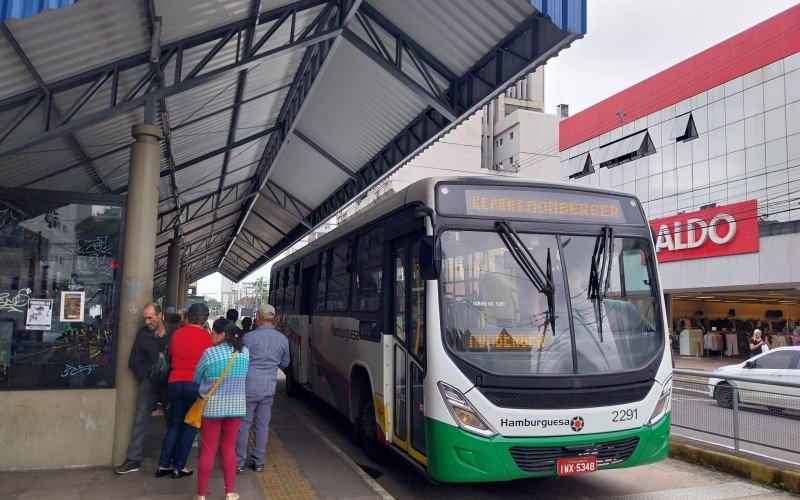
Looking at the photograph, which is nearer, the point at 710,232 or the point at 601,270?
the point at 601,270

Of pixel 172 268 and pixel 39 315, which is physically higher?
pixel 172 268

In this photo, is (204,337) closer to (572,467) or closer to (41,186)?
(572,467)

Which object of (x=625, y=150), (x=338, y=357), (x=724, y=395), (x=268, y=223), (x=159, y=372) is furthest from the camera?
(x=625, y=150)

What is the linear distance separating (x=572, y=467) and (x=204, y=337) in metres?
3.87

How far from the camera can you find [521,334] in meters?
5.86

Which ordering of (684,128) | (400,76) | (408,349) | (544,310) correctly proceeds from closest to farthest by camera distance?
(544,310) → (408,349) → (400,76) → (684,128)

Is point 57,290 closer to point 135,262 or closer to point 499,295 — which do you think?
point 135,262

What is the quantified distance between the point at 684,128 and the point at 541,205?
27.4 metres

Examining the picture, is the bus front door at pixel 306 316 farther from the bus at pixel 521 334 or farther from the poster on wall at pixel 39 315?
the poster on wall at pixel 39 315

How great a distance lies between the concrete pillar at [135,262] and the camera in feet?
23.7

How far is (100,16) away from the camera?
6.58 meters

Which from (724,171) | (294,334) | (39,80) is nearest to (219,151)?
(294,334)

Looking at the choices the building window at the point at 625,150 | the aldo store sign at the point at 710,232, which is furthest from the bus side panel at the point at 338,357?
the building window at the point at 625,150

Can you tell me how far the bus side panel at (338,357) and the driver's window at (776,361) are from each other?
361 inches
